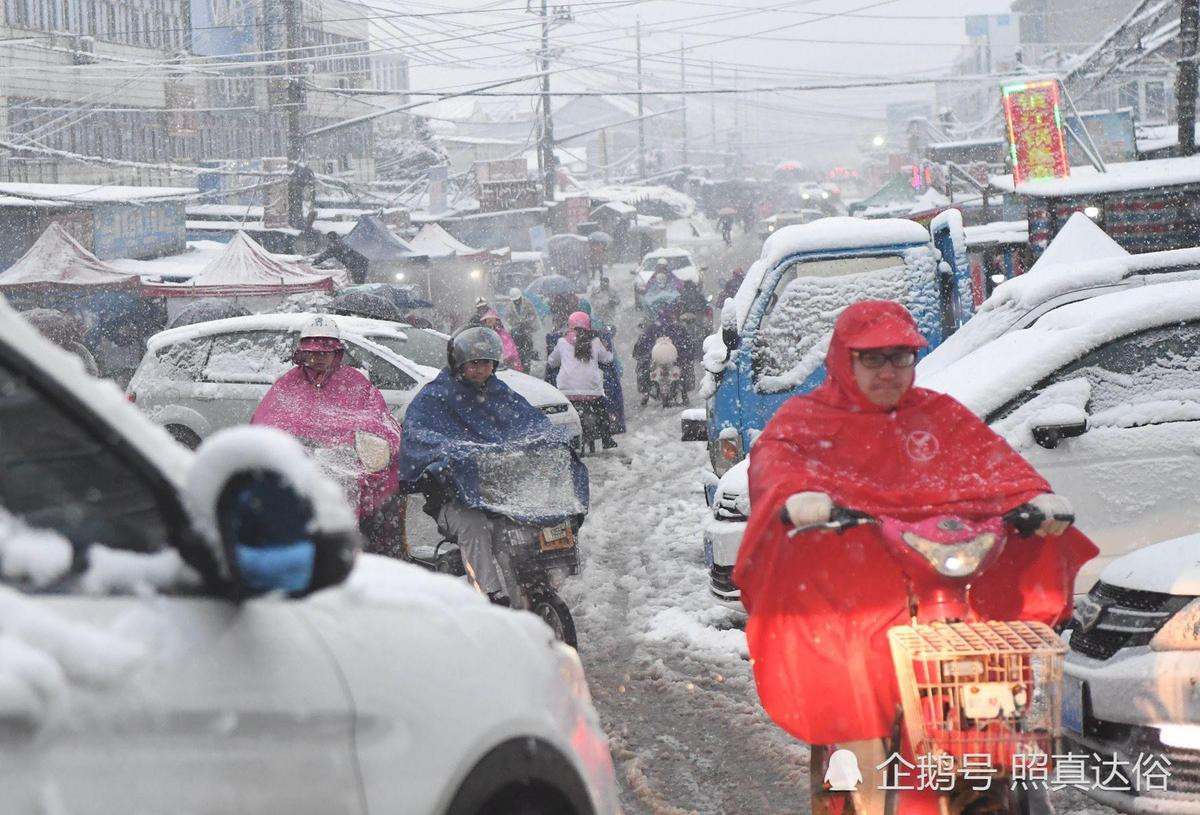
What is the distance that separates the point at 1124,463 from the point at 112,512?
5031 millimetres

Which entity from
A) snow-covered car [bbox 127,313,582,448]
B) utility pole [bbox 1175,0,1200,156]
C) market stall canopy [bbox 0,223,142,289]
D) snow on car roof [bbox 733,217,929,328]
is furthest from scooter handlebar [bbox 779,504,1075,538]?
market stall canopy [bbox 0,223,142,289]

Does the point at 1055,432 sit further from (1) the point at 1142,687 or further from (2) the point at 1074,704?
(1) the point at 1142,687

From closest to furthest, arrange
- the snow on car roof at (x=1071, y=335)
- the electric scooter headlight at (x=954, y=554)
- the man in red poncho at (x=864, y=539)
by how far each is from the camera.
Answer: the electric scooter headlight at (x=954, y=554)
the man in red poncho at (x=864, y=539)
the snow on car roof at (x=1071, y=335)

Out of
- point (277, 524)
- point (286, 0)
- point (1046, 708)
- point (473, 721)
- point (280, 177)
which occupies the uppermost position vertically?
point (286, 0)

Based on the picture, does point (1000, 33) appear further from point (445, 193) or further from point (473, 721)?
point (473, 721)

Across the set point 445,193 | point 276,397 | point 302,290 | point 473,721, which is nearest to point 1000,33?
point 445,193

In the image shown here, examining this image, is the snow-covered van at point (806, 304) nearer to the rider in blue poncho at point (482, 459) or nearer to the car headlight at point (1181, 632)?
the rider in blue poncho at point (482, 459)

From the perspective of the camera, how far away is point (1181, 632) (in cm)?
484

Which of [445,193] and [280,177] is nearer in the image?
[280,177]

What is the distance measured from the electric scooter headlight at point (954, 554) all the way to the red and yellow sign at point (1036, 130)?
1808cm

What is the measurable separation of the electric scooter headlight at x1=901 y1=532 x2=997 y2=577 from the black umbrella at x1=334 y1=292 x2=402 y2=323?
16063 mm

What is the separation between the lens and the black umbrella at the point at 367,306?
20.2 metres

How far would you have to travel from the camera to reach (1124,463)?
6328 mm

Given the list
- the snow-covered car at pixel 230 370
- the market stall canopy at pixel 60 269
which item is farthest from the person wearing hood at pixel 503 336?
the market stall canopy at pixel 60 269
